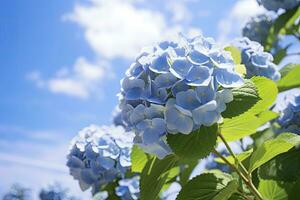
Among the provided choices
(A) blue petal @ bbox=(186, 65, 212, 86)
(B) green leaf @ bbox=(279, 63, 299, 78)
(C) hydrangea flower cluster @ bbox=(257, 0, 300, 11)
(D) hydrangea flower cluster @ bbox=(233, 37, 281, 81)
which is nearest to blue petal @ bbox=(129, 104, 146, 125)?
(A) blue petal @ bbox=(186, 65, 212, 86)

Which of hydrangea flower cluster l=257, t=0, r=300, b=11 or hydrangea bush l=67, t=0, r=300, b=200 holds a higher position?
hydrangea flower cluster l=257, t=0, r=300, b=11

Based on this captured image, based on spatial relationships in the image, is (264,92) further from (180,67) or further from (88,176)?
(88,176)

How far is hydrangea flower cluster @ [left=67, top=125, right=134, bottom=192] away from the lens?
5.41 feet

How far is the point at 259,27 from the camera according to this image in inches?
103

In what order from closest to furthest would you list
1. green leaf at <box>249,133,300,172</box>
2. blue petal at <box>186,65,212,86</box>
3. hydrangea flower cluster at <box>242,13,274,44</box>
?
blue petal at <box>186,65,212,86</box>
green leaf at <box>249,133,300,172</box>
hydrangea flower cluster at <box>242,13,274,44</box>

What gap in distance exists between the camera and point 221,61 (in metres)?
1.01

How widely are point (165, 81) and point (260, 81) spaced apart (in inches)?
11.9

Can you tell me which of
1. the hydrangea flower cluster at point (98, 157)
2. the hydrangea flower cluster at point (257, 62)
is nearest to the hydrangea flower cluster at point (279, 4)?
the hydrangea flower cluster at point (257, 62)

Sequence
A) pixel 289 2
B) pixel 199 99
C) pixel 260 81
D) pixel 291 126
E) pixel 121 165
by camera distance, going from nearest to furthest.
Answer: pixel 199 99
pixel 260 81
pixel 291 126
pixel 121 165
pixel 289 2

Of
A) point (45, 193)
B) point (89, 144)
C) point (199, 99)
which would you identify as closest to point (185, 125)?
point (199, 99)

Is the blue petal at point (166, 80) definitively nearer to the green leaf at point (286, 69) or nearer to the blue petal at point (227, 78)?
the blue petal at point (227, 78)

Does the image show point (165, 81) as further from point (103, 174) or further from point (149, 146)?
point (103, 174)

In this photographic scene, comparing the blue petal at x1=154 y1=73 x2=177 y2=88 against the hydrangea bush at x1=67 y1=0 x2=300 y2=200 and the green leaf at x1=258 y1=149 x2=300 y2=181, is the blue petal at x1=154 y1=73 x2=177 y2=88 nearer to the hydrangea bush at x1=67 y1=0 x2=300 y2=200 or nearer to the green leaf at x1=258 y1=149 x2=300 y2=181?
the hydrangea bush at x1=67 y1=0 x2=300 y2=200

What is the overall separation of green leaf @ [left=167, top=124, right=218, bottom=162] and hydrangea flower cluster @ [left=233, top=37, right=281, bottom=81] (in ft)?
1.92
